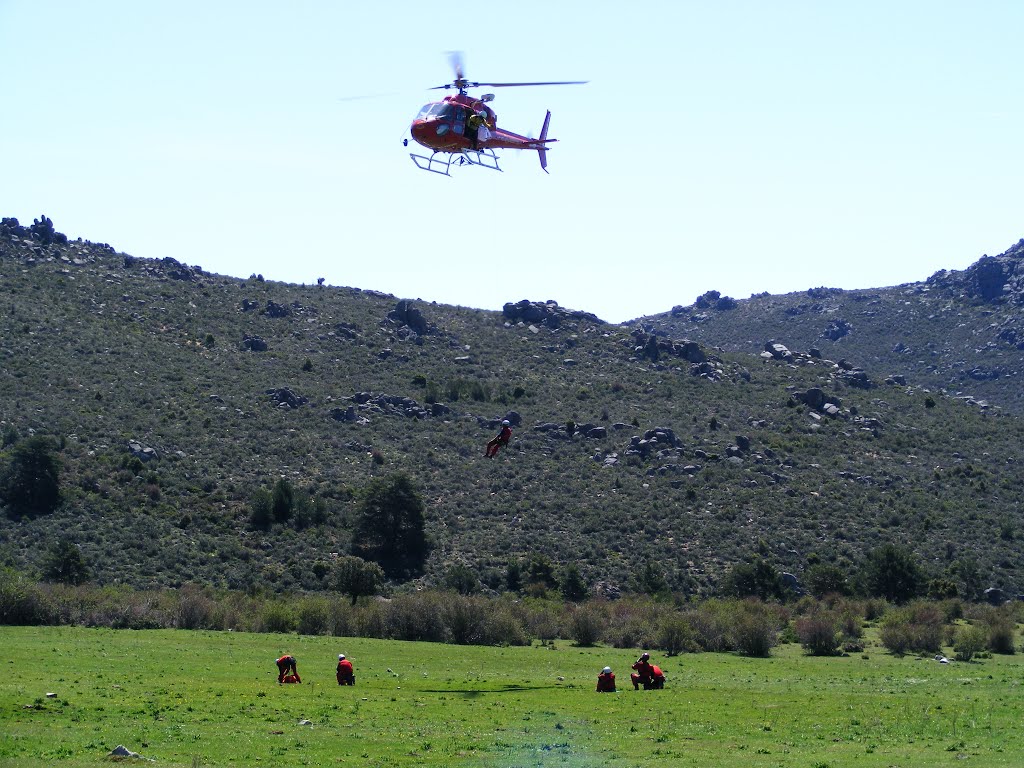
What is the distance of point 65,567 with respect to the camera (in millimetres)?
57125

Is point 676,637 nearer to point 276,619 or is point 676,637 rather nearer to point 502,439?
point 502,439

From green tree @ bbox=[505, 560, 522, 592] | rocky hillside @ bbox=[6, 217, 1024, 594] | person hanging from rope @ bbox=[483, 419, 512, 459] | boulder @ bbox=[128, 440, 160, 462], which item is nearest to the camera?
person hanging from rope @ bbox=[483, 419, 512, 459]

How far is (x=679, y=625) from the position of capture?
49062 millimetres

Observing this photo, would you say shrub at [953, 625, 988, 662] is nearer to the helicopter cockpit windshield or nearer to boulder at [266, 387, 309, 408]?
the helicopter cockpit windshield

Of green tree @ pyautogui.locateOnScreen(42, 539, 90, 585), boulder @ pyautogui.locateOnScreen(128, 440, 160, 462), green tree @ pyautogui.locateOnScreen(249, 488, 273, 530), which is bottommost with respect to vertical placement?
green tree @ pyautogui.locateOnScreen(42, 539, 90, 585)

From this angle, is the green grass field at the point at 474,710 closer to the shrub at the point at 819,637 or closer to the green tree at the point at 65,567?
Result: the shrub at the point at 819,637

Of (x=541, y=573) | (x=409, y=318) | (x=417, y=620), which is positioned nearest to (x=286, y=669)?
(x=417, y=620)

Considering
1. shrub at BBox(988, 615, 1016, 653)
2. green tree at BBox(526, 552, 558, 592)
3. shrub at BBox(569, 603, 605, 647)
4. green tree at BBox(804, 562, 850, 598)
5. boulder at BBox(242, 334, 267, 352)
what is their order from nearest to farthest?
1. shrub at BBox(988, 615, 1016, 653)
2. shrub at BBox(569, 603, 605, 647)
3. green tree at BBox(526, 552, 558, 592)
4. green tree at BBox(804, 562, 850, 598)
5. boulder at BBox(242, 334, 267, 352)

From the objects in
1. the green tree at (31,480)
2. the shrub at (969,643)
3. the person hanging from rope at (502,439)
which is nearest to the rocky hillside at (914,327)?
the shrub at (969,643)

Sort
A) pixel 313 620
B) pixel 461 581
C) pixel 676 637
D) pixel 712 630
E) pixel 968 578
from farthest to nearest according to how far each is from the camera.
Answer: pixel 968 578
pixel 461 581
pixel 313 620
pixel 712 630
pixel 676 637

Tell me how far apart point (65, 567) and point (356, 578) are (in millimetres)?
13902

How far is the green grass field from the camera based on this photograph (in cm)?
2247

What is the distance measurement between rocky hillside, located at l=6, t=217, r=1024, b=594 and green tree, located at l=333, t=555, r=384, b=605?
13.7 feet

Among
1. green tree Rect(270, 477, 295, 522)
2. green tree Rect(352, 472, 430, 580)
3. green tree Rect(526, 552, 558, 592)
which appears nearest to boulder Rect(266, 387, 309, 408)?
green tree Rect(270, 477, 295, 522)
